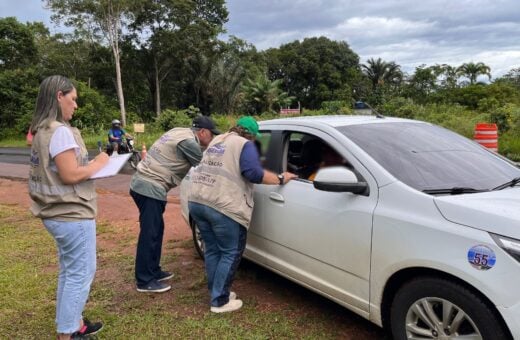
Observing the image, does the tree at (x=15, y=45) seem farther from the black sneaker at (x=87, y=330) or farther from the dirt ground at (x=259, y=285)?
the black sneaker at (x=87, y=330)

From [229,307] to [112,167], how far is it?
154cm

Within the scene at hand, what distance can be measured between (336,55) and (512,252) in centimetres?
5412

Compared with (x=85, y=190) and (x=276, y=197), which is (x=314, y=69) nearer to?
(x=276, y=197)

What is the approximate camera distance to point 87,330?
3357 mm

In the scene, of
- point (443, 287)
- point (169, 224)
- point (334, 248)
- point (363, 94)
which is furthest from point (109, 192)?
point (363, 94)

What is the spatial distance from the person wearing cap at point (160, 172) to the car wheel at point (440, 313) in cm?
209

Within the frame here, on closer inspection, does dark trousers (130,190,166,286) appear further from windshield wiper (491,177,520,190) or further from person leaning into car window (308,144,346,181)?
windshield wiper (491,177,520,190)

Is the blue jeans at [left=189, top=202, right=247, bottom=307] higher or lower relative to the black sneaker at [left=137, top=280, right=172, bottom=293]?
higher

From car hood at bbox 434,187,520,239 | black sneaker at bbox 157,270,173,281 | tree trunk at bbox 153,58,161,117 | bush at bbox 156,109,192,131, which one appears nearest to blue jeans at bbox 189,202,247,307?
black sneaker at bbox 157,270,173,281

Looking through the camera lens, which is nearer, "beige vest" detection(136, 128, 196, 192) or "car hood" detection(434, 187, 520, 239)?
"car hood" detection(434, 187, 520, 239)

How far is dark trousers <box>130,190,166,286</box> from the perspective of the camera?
4109mm

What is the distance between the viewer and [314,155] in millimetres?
3660

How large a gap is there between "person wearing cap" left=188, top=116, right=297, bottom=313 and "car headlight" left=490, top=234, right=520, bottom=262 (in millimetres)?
1646

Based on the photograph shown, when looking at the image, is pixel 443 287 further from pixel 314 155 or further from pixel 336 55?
pixel 336 55
